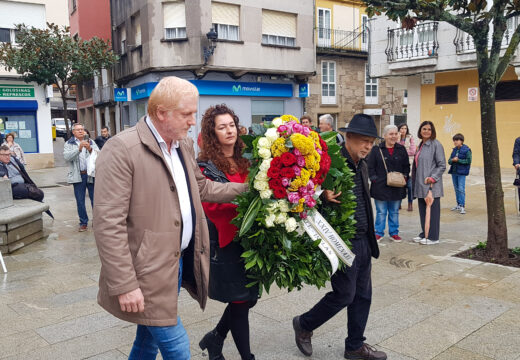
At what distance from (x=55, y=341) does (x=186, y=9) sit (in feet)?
62.9

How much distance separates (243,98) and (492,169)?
1788 cm

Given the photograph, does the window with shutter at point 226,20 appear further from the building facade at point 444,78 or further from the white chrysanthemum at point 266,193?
the white chrysanthemum at point 266,193

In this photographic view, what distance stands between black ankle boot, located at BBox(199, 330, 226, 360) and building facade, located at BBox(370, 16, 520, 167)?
15.3 meters

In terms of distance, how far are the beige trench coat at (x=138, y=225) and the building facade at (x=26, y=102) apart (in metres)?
21.7

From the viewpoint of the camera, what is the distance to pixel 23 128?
72.5 ft

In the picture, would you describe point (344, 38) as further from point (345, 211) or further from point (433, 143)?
point (345, 211)

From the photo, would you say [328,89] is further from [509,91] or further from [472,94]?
[509,91]

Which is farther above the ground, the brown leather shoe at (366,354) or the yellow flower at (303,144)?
the yellow flower at (303,144)

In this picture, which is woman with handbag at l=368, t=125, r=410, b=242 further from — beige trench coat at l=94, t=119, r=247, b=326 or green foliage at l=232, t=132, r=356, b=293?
beige trench coat at l=94, t=119, r=247, b=326

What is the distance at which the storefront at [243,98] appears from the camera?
22.2 meters

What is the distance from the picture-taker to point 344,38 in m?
27.9

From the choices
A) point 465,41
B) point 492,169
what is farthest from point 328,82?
point 492,169

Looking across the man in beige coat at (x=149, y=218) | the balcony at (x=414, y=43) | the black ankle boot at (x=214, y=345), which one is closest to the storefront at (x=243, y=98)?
the balcony at (x=414, y=43)

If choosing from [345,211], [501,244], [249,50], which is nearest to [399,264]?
[501,244]
